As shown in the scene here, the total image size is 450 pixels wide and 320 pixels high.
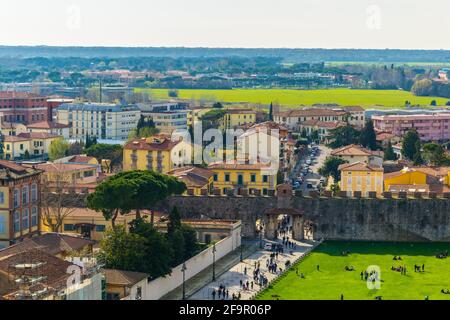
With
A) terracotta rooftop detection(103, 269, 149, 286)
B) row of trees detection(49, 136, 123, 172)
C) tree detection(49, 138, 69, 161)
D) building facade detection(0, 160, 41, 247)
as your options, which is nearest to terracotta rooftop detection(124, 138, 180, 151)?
row of trees detection(49, 136, 123, 172)

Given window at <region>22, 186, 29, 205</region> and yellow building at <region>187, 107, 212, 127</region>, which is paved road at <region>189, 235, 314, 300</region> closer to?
window at <region>22, 186, 29, 205</region>

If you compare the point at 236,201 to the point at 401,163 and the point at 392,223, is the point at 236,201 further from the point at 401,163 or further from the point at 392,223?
the point at 401,163

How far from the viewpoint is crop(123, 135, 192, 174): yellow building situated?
2329 inches

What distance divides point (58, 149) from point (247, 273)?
36.5 meters

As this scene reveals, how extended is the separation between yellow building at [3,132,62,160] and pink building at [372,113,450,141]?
108 ft

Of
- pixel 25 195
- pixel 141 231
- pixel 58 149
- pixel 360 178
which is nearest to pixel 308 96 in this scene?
pixel 58 149

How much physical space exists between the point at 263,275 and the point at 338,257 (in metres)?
5.51

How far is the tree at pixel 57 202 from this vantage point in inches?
1592

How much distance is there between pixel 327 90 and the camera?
198 meters

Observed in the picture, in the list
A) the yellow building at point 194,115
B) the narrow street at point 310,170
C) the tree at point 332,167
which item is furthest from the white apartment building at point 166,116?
the tree at point 332,167

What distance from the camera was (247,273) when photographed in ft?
119

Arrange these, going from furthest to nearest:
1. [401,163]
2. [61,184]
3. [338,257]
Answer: [401,163], [61,184], [338,257]
